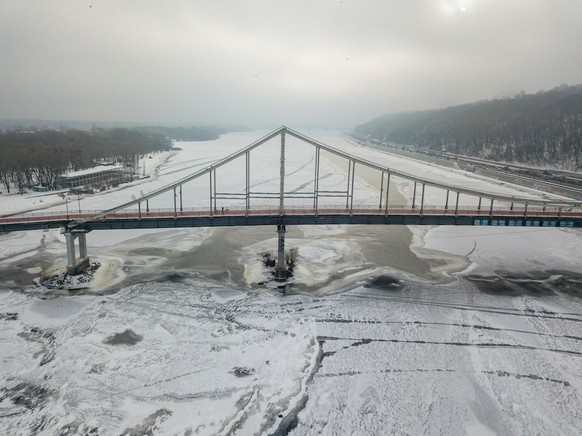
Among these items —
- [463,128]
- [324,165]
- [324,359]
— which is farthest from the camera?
[463,128]

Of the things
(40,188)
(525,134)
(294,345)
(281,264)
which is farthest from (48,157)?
(525,134)

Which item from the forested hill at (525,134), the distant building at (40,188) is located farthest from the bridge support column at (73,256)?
the forested hill at (525,134)

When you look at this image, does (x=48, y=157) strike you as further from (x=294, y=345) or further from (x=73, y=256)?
(x=294, y=345)

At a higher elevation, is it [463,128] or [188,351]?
[463,128]

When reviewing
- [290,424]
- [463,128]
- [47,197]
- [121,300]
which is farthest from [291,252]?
[463,128]

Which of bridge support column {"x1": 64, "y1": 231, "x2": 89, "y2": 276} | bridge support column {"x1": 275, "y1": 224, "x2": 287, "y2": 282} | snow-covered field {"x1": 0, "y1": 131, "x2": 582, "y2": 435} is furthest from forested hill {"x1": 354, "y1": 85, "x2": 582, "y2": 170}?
bridge support column {"x1": 64, "y1": 231, "x2": 89, "y2": 276}

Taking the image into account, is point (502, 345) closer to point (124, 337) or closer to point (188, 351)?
point (188, 351)

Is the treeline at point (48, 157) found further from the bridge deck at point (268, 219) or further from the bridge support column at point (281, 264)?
the bridge support column at point (281, 264)
